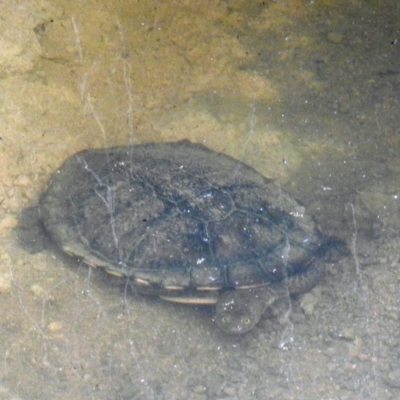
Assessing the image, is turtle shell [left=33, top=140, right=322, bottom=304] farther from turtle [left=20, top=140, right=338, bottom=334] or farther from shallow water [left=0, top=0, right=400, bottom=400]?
shallow water [left=0, top=0, right=400, bottom=400]

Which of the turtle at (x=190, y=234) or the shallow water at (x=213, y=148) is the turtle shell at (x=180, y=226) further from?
the shallow water at (x=213, y=148)

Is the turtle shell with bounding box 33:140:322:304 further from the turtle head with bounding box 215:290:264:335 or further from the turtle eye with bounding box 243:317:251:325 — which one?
the turtle eye with bounding box 243:317:251:325

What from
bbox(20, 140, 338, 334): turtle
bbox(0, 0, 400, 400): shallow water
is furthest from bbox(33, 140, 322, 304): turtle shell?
bbox(0, 0, 400, 400): shallow water

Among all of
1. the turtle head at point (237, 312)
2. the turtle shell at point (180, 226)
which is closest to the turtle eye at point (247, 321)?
the turtle head at point (237, 312)

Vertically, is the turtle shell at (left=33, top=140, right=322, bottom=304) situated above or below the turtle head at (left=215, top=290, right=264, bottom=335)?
above

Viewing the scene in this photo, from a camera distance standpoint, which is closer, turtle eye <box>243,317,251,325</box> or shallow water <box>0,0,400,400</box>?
shallow water <box>0,0,400,400</box>

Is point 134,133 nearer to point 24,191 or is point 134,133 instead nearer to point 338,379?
point 24,191
